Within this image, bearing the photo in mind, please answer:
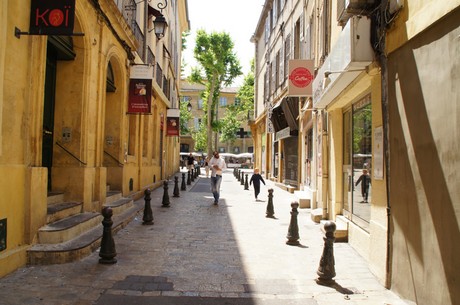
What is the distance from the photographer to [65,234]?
257 inches

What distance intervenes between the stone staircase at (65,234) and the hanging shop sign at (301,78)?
633 cm

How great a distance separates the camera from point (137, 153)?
14.9 m

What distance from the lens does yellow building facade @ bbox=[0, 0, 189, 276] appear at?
561cm

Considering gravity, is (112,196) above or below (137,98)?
below

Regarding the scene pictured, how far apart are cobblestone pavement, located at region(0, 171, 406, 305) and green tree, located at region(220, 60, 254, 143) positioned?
39319mm

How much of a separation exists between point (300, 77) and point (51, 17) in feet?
26.3

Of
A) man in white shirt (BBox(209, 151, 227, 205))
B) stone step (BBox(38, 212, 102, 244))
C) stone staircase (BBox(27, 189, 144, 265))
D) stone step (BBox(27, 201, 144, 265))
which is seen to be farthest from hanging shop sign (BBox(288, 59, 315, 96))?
stone step (BBox(27, 201, 144, 265))

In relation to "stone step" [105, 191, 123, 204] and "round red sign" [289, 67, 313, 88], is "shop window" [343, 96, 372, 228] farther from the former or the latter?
"stone step" [105, 191, 123, 204]

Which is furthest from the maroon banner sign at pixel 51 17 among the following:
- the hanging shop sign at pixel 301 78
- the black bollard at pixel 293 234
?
the hanging shop sign at pixel 301 78

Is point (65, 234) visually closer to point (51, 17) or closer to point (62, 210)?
point (62, 210)

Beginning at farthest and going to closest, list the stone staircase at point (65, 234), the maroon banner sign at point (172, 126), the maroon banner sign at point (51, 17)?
1. the maroon banner sign at point (172, 126)
2. the stone staircase at point (65, 234)
3. the maroon banner sign at point (51, 17)

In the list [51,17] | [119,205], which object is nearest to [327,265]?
[51,17]

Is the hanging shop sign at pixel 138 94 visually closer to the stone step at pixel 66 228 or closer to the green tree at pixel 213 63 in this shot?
the stone step at pixel 66 228

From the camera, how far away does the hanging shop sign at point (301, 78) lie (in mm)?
12477
